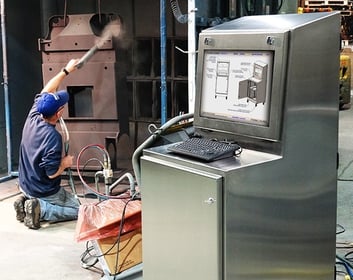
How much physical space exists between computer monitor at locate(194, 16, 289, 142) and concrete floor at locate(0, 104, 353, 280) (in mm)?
1380

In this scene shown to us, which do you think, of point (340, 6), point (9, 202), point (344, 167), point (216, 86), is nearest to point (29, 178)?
point (9, 202)

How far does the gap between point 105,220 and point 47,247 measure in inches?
38.2

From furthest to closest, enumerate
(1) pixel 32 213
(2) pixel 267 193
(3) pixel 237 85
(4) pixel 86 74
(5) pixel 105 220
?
(4) pixel 86 74 → (1) pixel 32 213 → (5) pixel 105 220 → (3) pixel 237 85 → (2) pixel 267 193

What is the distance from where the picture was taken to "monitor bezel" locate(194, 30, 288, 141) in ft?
6.59

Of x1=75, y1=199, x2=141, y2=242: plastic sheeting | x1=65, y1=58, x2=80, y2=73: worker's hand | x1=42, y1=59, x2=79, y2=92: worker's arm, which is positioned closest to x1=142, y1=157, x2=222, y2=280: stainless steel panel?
x1=75, y1=199, x2=141, y2=242: plastic sheeting

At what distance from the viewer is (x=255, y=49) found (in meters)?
2.08

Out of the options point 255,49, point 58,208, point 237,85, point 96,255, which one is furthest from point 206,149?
point 58,208

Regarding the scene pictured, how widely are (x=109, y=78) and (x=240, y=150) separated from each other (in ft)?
9.49

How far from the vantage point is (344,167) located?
5.52 metres

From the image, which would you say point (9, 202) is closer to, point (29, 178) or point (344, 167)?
point (29, 178)

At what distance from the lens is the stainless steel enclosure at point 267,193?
6.49ft

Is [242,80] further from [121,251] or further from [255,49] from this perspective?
[121,251]

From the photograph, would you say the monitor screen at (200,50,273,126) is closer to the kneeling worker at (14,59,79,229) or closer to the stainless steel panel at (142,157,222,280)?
the stainless steel panel at (142,157,222,280)

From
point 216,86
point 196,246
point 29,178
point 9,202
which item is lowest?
point 9,202
